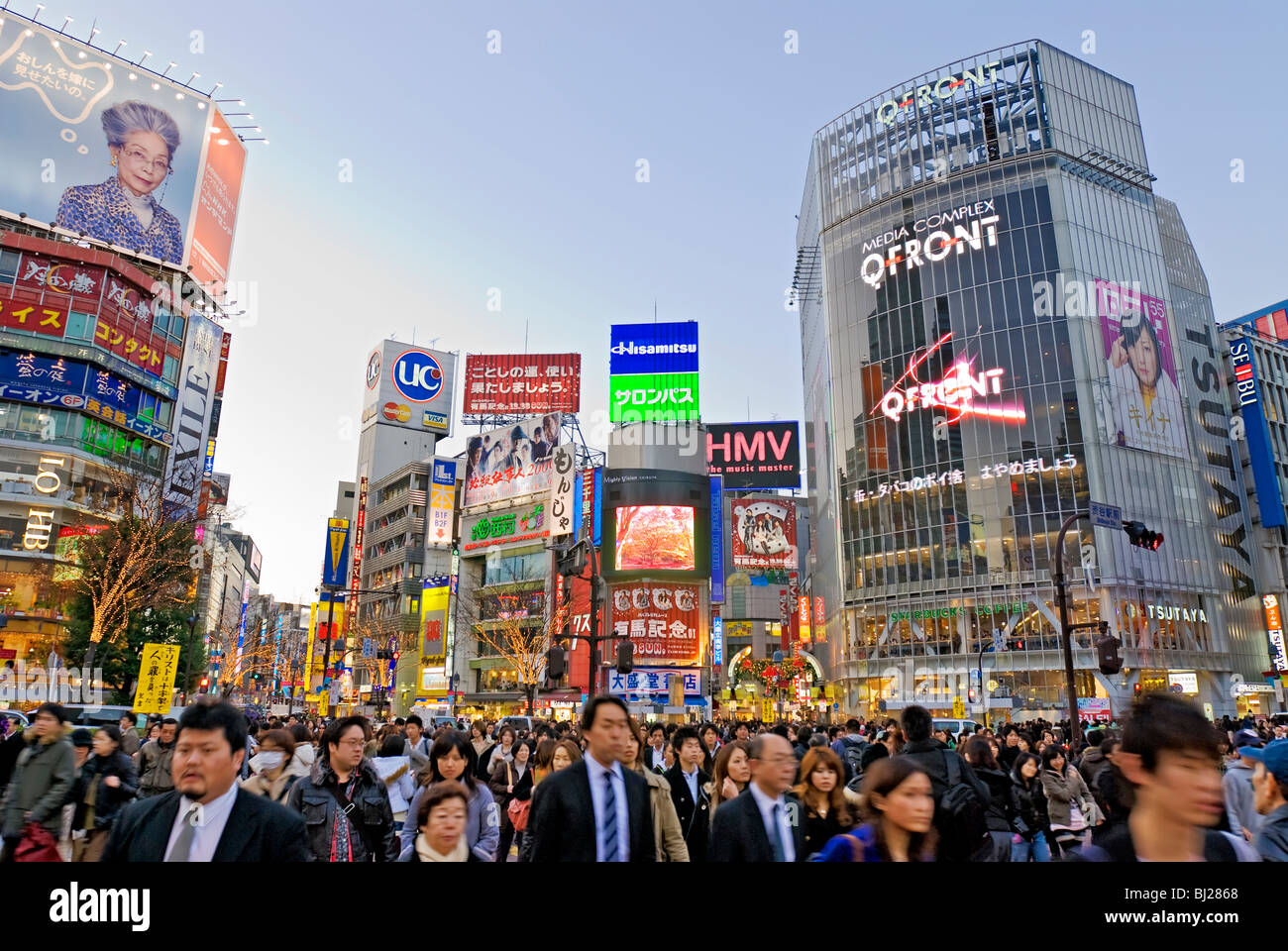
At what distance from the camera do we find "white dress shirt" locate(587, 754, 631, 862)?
14.2ft

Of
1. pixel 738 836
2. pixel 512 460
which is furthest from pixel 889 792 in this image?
pixel 512 460

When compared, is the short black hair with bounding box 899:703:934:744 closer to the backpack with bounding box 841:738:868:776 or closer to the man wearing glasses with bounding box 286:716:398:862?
the man wearing glasses with bounding box 286:716:398:862

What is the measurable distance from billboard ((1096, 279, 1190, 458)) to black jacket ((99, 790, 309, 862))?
63466 millimetres

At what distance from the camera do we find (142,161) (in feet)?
197

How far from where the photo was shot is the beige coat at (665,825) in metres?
4.68

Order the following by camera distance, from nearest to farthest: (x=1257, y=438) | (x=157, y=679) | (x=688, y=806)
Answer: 1. (x=688, y=806)
2. (x=157, y=679)
3. (x=1257, y=438)

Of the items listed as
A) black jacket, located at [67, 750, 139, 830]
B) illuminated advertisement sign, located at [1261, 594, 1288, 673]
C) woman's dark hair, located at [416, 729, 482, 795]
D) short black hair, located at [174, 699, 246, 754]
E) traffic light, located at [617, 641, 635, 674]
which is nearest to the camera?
short black hair, located at [174, 699, 246, 754]

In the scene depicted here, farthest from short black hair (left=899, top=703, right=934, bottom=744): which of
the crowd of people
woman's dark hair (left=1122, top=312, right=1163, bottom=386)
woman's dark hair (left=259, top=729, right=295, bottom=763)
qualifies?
woman's dark hair (left=1122, top=312, right=1163, bottom=386)

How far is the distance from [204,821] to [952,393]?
63.7 metres

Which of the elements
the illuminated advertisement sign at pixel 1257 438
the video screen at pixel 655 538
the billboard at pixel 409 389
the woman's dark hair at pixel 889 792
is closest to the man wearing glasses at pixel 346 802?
the woman's dark hair at pixel 889 792

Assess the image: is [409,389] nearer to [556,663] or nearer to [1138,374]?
[1138,374]

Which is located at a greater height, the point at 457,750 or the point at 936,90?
the point at 936,90

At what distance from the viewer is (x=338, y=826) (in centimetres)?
584

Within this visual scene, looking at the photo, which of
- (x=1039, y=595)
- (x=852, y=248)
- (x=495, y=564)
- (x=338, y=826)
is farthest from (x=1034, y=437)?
(x=338, y=826)
